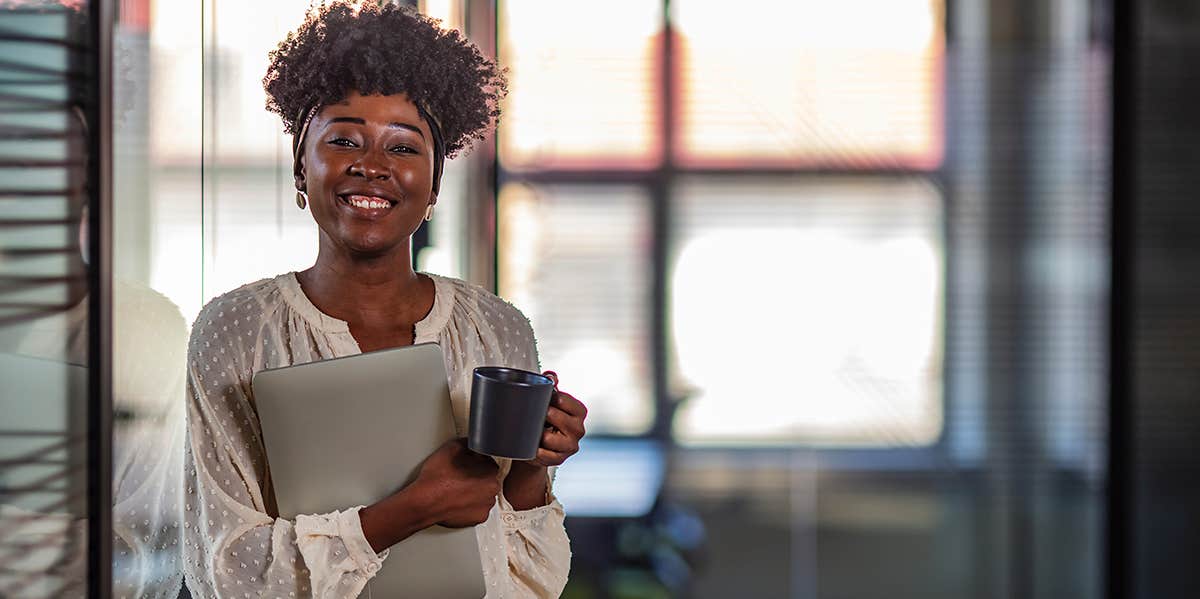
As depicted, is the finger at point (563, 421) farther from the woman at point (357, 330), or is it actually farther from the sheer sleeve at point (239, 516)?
the sheer sleeve at point (239, 516)

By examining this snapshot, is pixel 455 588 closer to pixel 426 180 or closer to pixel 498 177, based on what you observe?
pixel 426 180

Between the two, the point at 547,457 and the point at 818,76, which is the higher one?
the point at 818,76

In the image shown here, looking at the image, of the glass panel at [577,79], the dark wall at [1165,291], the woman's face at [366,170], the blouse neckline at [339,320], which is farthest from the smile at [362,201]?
the glass panel at [577,79]

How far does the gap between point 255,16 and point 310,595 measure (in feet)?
2.93

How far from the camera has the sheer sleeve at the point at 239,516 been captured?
0.95 meters

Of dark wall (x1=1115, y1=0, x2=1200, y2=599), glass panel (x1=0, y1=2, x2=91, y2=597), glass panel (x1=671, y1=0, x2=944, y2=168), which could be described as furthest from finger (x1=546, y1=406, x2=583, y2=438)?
glass panel (x1=671, y1=0, x2=944, y2=168)

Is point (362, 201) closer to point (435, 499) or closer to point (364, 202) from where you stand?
point (364, 202)

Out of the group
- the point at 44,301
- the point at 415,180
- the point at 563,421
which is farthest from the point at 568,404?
the point at 44,301

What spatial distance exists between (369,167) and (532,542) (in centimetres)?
36

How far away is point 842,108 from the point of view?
3025 mm

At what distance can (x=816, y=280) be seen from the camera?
119 inches

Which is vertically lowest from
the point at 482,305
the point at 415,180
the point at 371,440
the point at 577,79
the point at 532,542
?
the point at 532,542

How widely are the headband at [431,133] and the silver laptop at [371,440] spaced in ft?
0.59

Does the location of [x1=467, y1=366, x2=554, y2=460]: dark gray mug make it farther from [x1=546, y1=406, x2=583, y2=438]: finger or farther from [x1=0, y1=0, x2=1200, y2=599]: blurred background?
[x1=0, y1=0, x2=1200, y2=599]: blurred background
